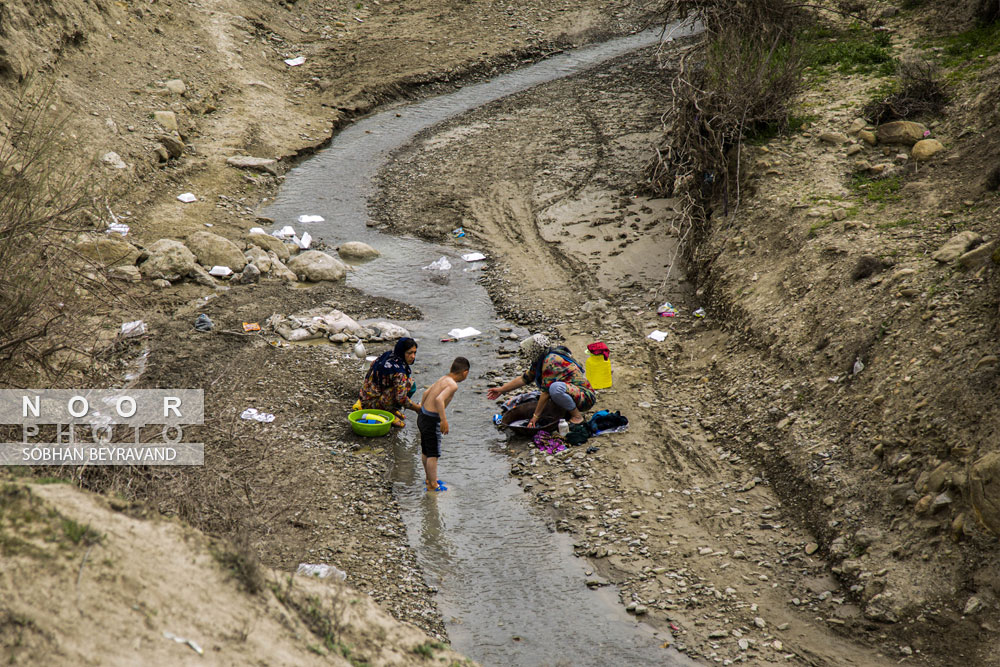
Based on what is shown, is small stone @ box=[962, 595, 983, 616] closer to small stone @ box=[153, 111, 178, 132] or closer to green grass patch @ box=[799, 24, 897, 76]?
green grass patch @ box=[799, 24, 897, 76]

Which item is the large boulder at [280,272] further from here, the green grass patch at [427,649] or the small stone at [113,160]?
the green grass patch at [427,649]

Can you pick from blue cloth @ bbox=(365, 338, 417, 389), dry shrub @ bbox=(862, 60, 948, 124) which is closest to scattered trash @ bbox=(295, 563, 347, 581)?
blue cloth @ bbox=(365, 338, 417, 389)

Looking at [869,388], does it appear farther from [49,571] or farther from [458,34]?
[458,34]

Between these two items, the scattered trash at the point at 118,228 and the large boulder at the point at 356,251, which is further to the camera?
the large boulder at the point at 356,251

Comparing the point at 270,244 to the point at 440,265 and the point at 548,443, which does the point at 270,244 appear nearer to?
A: the point at 440,265

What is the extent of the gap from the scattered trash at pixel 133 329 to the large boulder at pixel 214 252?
2.24 metres

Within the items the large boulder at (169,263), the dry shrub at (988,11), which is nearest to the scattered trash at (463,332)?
the large boulder at (169,263)

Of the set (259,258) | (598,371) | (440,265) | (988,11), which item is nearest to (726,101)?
(988,11)

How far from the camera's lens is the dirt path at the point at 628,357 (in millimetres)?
5883

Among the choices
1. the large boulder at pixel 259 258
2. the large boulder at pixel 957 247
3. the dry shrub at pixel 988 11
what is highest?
the dry shrub at pixel 988 11

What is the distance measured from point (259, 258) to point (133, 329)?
122 inches

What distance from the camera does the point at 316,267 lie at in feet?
37.5

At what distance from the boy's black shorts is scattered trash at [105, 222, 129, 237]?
6.29 metres

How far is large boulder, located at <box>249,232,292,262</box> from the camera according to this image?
11.8m
